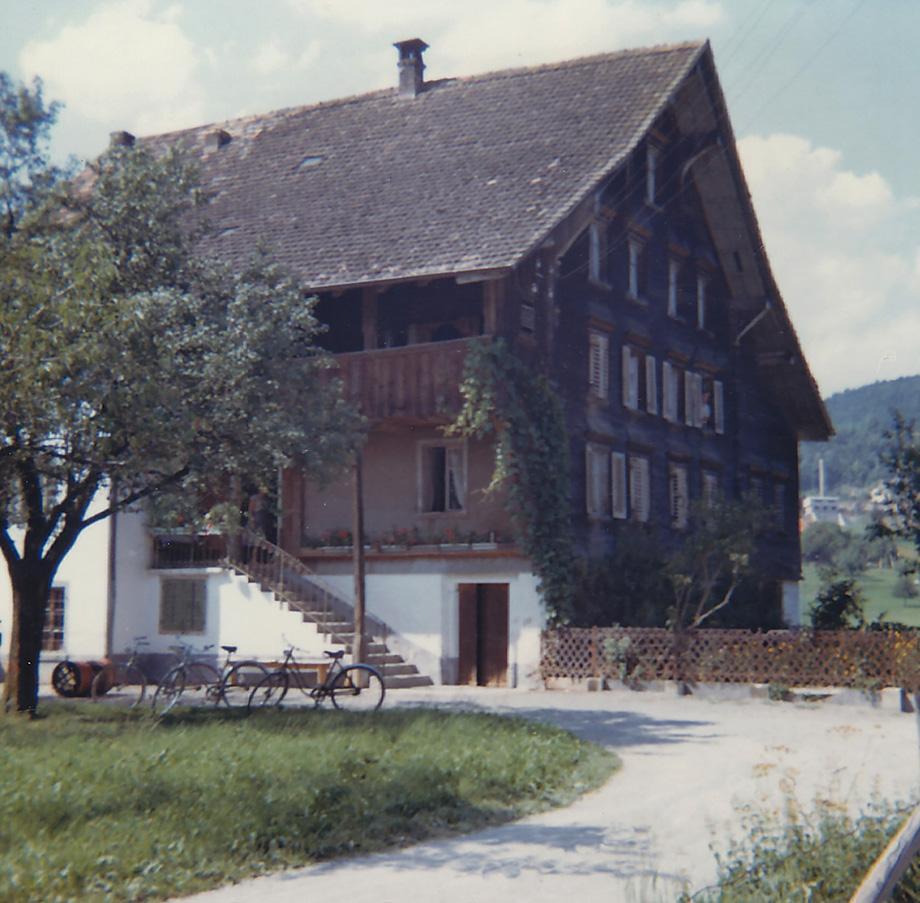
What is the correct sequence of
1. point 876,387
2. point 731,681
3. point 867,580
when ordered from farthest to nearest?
point 876,387, point 867,580, point 731,681

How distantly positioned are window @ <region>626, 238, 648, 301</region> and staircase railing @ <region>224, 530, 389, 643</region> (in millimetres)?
10573

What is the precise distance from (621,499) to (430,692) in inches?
323

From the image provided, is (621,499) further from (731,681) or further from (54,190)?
(54,190)

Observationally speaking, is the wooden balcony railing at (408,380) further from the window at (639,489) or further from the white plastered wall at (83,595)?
→ the window at (639,489)

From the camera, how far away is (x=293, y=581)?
30938 millimetres

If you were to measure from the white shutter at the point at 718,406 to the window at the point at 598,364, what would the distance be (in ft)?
24.2

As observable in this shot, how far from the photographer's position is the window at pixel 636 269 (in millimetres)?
35094

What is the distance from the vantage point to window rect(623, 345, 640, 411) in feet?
113

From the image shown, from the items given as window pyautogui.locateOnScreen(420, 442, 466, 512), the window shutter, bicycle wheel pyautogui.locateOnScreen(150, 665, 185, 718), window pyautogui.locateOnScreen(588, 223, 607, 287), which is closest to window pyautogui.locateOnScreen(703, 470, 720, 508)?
the window shutter

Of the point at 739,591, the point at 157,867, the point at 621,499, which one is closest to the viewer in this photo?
the point at 157,867

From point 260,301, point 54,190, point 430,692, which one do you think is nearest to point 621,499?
point 430,692

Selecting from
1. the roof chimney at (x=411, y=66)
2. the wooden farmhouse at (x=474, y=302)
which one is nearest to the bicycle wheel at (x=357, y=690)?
the wooden farmhouse at (x=474, y=302)

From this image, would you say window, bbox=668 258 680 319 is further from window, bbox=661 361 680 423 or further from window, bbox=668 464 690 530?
window, bbox=668 464 690 530

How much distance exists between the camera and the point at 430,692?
27719 millimetres
